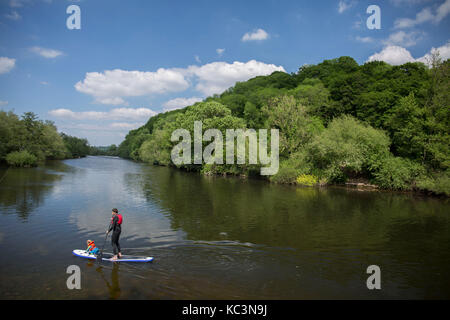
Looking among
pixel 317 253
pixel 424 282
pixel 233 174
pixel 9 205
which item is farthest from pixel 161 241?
pixel 233 174

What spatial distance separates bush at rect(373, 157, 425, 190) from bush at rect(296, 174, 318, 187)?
7.93 meters

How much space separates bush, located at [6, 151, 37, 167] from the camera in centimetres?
5800

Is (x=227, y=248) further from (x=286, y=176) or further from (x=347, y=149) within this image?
(x=286, y=176)

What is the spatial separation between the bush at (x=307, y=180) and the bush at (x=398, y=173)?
312 inches

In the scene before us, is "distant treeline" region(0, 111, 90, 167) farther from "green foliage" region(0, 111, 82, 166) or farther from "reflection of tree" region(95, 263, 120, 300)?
"reflection of tree" region(95, 263, 120, 300)

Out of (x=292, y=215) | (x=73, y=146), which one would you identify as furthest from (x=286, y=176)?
(x=73, y=146)

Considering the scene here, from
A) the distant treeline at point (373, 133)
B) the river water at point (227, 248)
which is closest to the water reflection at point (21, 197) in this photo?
the river water at point (227, 248)

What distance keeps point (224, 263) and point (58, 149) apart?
88063mm

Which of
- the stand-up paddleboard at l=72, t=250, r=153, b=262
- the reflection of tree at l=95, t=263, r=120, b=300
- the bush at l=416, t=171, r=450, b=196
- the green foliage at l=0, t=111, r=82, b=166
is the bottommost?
the reflection of tree at l=95, t=263, r=120, b=300

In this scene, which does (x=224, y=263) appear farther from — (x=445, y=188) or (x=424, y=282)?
(x=445, y=188)

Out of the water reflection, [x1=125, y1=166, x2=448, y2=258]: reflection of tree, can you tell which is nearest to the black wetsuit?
[x1=125, y1=166, x2=448, y2=258]: reflection of tree

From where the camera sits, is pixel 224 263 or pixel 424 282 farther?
pixel 224 263

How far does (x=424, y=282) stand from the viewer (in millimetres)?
11250

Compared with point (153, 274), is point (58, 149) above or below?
above
